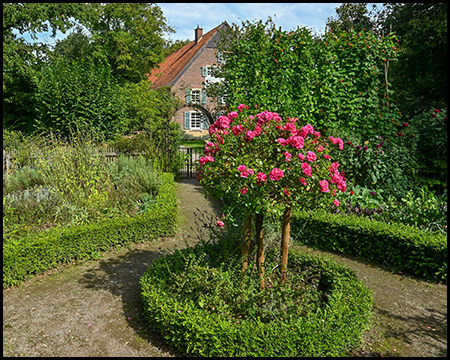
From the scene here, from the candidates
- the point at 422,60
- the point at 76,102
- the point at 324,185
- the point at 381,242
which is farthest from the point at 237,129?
the point at 422,60

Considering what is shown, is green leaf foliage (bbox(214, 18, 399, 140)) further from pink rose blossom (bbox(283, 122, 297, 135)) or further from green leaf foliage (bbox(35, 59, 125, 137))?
green leaf foliage (bbox(35, 59, 125, 137))

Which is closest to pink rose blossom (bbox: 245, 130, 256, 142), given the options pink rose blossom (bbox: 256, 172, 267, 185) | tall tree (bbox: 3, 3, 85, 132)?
pink rose blossom (bbox: 256, 172, 267, 185)

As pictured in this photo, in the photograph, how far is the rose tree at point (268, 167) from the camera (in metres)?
2.92

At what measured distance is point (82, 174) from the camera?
6180mm

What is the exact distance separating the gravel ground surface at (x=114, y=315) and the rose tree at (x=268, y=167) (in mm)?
1459

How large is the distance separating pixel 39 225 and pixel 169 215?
6.65ft

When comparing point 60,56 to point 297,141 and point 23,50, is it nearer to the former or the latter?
point 23,50

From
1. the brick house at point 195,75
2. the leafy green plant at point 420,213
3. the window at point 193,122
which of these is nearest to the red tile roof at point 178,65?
the brick house at point 195,75

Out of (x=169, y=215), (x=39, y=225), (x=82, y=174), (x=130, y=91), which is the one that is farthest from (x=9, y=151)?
(x=130, y=91)

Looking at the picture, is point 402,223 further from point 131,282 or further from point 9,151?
point 9,151

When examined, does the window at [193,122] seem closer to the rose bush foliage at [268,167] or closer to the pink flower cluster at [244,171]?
the rose bush foliage at [268,167]

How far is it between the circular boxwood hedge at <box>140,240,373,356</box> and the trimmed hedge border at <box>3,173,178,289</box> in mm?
1550

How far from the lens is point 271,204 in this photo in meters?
2.93

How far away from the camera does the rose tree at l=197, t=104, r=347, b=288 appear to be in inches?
115
